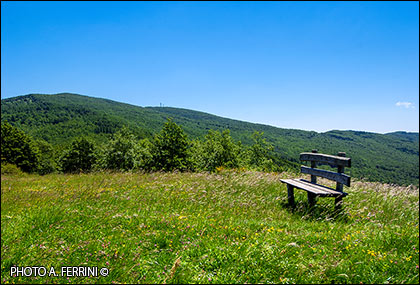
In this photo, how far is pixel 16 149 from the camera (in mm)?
44594

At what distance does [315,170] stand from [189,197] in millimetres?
3896

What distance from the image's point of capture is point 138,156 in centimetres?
3494

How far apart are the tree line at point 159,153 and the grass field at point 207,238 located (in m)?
6.80

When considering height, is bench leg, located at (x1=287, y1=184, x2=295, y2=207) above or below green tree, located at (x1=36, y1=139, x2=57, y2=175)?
above

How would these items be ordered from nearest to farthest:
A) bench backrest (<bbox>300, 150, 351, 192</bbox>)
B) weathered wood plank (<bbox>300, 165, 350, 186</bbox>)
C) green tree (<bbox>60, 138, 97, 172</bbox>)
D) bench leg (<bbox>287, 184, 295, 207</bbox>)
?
1. weathered wood plank (<bbox>300, 165, 350, 186</bbox>)
2. bench backrest (<bbox>300, 150, 351, 192</bbox>)
3. bench leg (<bbox>287, 184, 295, 207</bbox>)
4. green tree (<bbox>60, 138, 97, 172</bbox>)

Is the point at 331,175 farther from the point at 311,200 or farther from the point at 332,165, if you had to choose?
the point at 311,200

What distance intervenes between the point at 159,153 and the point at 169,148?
129cm

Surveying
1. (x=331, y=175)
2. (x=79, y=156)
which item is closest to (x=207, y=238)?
(x=331, y=175)

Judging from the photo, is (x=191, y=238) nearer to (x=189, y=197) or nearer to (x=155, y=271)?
(x=155, y=271)

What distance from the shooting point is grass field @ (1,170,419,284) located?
8.91ft

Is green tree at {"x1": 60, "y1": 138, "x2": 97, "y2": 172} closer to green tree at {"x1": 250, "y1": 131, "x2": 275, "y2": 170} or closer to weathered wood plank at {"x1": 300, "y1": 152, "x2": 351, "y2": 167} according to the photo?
green tree at {"x1": 250, "y1": 131, "x2": 275, "y2": 170}

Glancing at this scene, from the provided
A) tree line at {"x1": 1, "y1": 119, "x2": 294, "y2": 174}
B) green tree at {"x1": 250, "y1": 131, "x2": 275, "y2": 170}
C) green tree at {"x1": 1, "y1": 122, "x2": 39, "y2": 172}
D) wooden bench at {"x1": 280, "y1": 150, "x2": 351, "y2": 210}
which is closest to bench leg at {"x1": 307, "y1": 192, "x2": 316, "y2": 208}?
wooden bench at {"x1": 280, "y1": 150, "x2": 351, "y2": 210}

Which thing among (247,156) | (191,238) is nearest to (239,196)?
(191,238)

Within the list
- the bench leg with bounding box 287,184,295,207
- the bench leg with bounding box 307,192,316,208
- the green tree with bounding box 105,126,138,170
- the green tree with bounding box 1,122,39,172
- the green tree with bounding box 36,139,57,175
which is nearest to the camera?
the bench leg with bounding box 307,192,316,208
